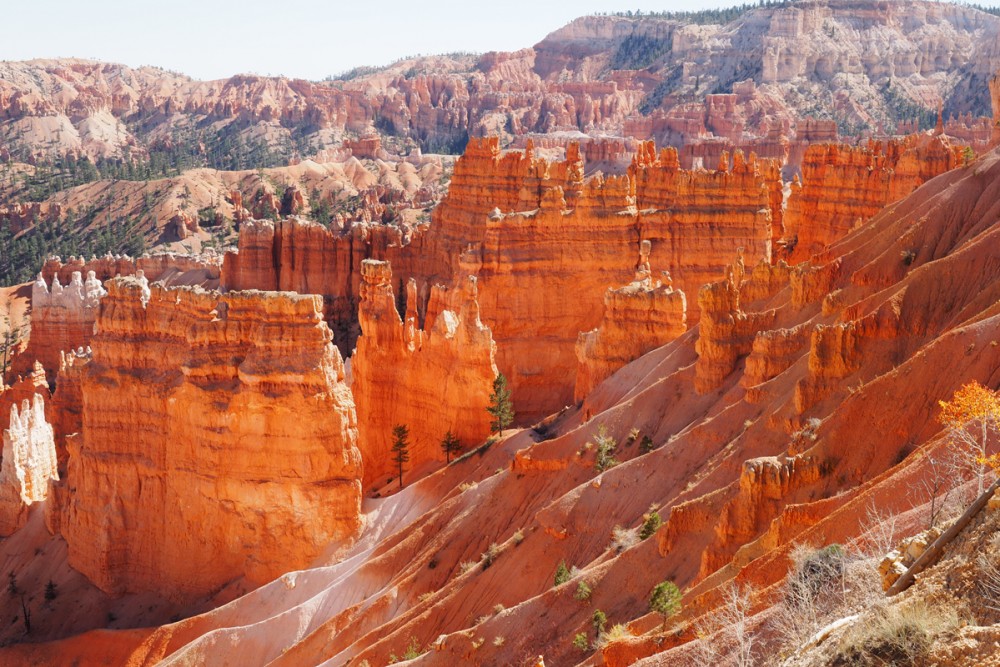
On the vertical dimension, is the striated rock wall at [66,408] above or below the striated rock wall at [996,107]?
below

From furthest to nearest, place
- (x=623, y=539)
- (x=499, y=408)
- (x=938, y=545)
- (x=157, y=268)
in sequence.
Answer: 1. (x=157, y=268)
2. (x=499, y=408)
3. (x=623, y=539)
4. (x=938, y=545)

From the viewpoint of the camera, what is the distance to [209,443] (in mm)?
34625

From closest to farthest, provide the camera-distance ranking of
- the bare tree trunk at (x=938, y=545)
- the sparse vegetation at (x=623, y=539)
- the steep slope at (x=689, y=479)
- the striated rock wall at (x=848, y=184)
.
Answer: the bare tree trunk at (x=938, y=545), the steep slope at (x=689, y=479), the sparse vegetation at (x=623, y=539), the striated rock wall at (x=848, y=184)

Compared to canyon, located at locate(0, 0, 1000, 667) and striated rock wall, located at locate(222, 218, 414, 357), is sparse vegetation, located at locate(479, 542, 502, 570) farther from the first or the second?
striated rock wall, located at locate(222, 218, 414, 357)

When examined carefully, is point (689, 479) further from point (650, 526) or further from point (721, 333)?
point (721, 333)

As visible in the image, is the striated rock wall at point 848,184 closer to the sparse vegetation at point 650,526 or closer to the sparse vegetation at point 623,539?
the sparse vegetation at point 623,539

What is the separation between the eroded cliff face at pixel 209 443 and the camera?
33.7 metres

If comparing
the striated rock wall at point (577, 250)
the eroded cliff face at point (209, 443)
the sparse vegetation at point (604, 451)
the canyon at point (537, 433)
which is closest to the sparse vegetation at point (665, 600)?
the canyon at point (537, 433)

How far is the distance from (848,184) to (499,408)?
90.6 ft

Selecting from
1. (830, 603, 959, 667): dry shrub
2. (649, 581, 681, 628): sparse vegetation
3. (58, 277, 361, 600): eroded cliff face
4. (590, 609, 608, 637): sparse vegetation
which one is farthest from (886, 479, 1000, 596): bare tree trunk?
(58, 277, 361, 600): eroded cliff face

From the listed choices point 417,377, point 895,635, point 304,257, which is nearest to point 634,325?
point 417,377

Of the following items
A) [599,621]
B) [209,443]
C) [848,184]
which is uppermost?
[848,184]

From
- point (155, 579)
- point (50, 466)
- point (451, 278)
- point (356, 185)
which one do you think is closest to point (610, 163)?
point (356, 185)

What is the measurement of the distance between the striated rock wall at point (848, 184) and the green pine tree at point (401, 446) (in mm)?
21216
